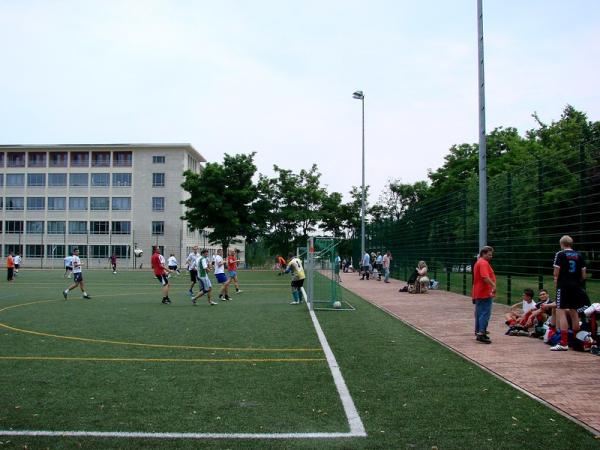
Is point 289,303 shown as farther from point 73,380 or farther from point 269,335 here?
point 73,380

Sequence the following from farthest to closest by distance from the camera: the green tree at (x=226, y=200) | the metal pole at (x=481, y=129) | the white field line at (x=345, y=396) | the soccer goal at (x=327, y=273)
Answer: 1. the green tree at (x=226, y=200)
2. the soccer goal at (x=327, y=273)
3. the metal pole at (x=481, y=129)
4. the white field line at (x=345, y=396)

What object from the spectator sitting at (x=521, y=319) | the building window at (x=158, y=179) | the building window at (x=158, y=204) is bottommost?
the spectator sitting at (x=521, y=319)

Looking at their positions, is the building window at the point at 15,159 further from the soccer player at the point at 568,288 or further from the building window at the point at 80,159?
the soccer player at the point at 568,288

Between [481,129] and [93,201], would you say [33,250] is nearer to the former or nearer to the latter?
[93,201]

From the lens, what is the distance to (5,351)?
357 inches

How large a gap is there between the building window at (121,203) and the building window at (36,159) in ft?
36.2

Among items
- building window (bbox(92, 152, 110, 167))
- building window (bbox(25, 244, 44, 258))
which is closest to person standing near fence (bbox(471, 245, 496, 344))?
building window (bbox(92, 152, 110, 167))

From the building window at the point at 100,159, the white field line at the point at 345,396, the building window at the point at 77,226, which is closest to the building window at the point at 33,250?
the building window at the point at 77,226

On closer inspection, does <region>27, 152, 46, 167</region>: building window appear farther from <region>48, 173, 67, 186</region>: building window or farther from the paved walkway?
the paved walkway

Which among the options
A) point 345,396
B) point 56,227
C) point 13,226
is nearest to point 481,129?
point 345,396

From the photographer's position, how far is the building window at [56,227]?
2945 inches

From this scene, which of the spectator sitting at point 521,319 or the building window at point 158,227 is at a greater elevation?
the building window at point 158,227

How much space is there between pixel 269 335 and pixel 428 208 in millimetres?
17583

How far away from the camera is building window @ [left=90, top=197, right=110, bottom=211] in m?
74.3
